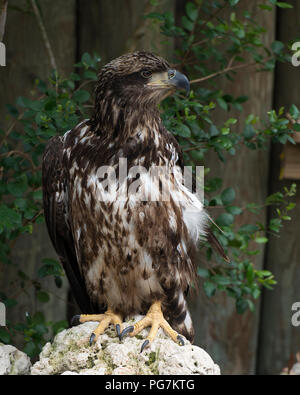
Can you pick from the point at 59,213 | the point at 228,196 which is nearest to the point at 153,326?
the point at 59,213

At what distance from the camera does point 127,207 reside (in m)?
2.36

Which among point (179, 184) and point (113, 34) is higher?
point (113, 34)

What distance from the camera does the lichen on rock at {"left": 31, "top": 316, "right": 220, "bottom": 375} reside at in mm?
2152

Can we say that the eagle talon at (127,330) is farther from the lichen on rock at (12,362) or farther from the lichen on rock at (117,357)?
the lichen on rock at (12,362)

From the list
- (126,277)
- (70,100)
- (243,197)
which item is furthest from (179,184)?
(243,197)

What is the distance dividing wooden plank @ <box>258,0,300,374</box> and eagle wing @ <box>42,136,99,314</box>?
1575 millimetres

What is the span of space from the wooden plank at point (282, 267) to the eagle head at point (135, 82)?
5.09 ft

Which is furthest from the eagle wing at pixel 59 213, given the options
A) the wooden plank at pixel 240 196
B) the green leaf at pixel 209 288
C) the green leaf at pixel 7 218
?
the wooden plank at pixel 240 196

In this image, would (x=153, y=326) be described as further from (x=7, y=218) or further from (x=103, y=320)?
(x=7, y=218)

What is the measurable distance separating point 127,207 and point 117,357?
1.94 ft
